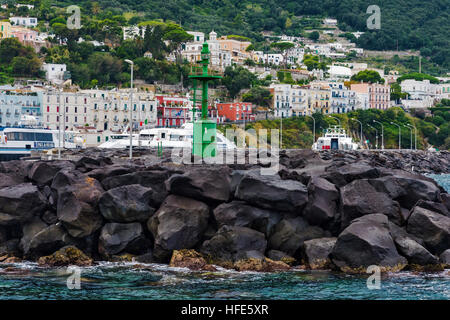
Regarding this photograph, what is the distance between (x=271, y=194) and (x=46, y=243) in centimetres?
781

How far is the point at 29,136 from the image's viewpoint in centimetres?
6253

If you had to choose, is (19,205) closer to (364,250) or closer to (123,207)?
(123,207)

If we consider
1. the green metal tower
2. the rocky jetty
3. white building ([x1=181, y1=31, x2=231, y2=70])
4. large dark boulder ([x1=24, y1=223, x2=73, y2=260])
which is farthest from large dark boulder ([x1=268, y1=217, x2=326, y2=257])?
white building ([x1=181, y1=31, x2=231, y2=70])

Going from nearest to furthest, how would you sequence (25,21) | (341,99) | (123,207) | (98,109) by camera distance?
1. (123,207)
2. (98,109)
3. (341,99)
4. (25,21)

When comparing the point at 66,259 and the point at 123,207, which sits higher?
the point at 123,207

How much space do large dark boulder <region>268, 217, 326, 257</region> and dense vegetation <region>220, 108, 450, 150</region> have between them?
78361 mm

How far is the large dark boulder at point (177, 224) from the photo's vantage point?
2325cm

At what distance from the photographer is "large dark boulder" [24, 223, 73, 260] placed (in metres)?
24.2

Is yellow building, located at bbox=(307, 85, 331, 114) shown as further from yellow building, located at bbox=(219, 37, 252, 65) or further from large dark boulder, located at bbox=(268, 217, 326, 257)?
large dark boulder, located at bbox=(268, 217, 326, 257)

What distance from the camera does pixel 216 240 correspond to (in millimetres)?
22812

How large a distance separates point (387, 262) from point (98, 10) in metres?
186

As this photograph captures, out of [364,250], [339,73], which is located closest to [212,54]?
[339,73]

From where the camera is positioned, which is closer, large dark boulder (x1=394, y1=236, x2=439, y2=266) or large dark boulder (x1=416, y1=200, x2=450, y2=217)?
large dark boulder (x1=394, y1=236, x2=439, y2=266)

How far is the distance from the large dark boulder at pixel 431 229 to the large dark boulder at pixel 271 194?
364 centimetres
